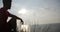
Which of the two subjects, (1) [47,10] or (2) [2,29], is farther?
(1) [47,10]

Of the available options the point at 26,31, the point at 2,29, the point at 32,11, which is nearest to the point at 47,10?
the point at 32,11

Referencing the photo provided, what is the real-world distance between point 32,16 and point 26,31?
31cm

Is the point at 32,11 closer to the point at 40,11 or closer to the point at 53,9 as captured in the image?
the point at 40,11

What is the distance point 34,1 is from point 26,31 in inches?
13.5

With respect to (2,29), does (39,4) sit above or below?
above

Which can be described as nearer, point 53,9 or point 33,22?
point 33,22

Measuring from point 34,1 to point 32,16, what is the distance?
14cm

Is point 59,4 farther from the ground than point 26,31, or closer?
farther from the ground

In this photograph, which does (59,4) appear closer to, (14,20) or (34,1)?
(34,1)

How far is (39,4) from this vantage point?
1.23m

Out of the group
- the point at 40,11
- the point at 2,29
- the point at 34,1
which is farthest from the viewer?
the point at 40,11

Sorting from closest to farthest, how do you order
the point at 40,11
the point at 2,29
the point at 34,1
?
the point at 2,29, the point at 34,1, the point at 40,11

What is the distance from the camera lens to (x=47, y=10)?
1.32 m

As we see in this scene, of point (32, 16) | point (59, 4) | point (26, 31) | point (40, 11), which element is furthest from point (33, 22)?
point (59, 4)
